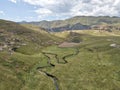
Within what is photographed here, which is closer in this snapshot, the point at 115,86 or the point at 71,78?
the point at 115,86

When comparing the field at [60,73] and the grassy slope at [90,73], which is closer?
the field at [60,73]

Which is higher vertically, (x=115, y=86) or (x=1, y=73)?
(x=1, y=73)

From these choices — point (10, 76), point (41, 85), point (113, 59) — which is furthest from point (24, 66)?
point (113, 59)

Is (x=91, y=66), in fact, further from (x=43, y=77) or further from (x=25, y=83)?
(x=25, y=83)

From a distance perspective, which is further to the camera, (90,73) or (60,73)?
(90,73)

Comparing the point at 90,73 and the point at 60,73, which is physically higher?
the point at 60,73

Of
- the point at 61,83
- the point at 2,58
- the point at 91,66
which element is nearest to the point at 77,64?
the point at 91,66

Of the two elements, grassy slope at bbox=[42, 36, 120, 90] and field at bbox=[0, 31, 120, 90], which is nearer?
field at bbox=[0, 31, 120, 90]

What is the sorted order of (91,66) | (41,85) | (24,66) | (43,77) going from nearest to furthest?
(41,85)
(43,77)
(24,66)
(91,66)

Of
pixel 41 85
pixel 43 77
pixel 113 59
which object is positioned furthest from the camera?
pixel 113 59
